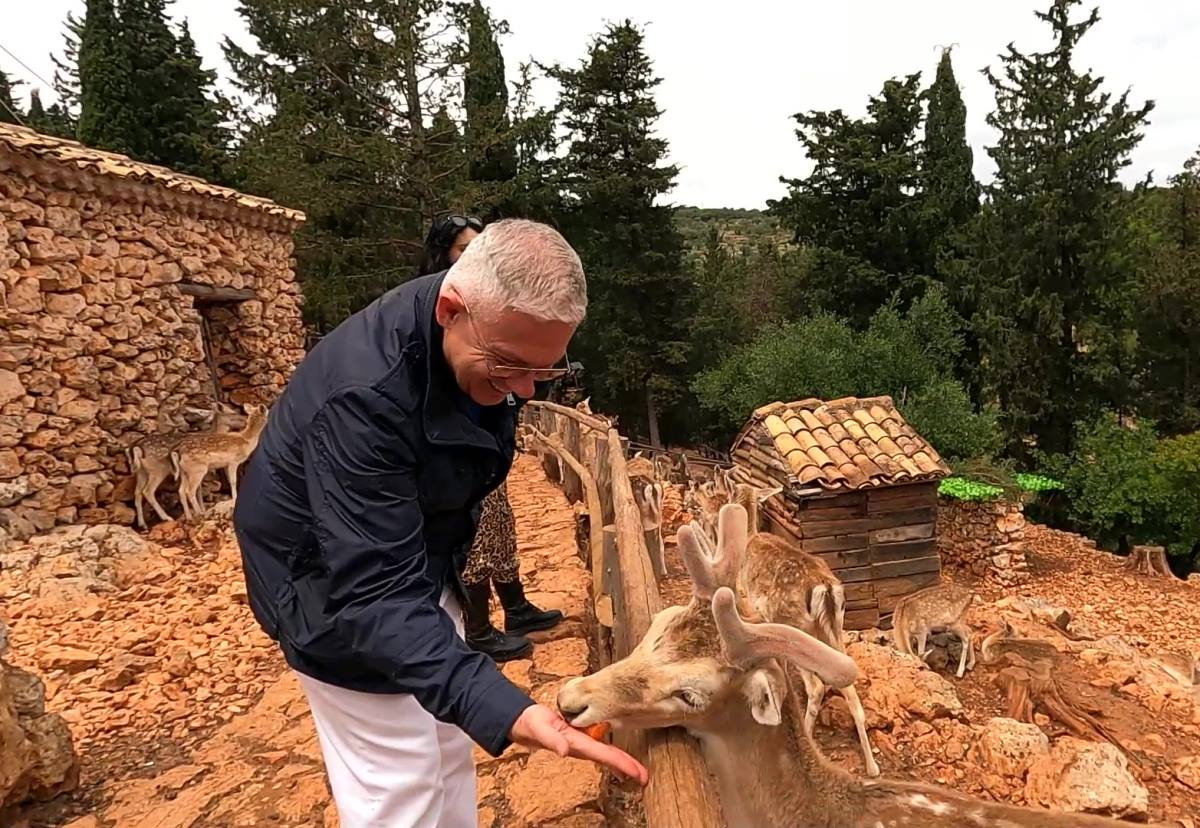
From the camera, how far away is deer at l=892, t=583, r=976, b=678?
736cm

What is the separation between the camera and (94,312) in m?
7.21

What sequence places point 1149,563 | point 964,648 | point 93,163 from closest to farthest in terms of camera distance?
point 93,163
point 964,648
point 1149,563

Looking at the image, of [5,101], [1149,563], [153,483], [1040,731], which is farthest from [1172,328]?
[5,101]

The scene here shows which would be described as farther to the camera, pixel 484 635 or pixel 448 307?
pixel 484 635

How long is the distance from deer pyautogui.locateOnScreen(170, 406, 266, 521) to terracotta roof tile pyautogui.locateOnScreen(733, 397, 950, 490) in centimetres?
643

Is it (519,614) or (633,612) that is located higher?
(633,612)

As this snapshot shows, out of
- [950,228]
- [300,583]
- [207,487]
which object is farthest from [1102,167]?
[300,583]

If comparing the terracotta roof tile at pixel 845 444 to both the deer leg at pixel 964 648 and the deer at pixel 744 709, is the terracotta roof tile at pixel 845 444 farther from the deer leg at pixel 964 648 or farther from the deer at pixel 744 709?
the deer at pixel 744 709

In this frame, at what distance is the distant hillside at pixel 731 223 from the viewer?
225 feet

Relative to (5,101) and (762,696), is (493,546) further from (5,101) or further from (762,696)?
(5,101)

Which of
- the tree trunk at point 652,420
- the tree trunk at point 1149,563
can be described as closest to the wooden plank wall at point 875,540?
the tree trunk at point 1149,563

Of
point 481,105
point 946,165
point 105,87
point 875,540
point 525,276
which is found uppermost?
point 105,87

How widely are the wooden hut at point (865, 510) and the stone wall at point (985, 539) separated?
18.3 ft

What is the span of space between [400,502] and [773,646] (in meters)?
1.23
